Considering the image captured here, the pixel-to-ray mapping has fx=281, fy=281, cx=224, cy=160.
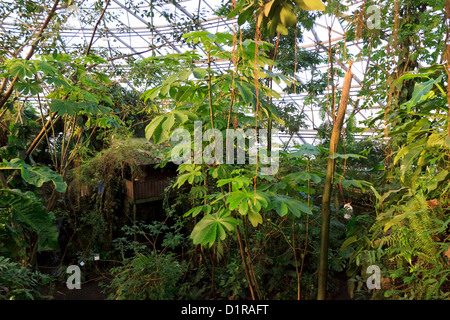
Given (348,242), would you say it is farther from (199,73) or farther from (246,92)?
(199,73)

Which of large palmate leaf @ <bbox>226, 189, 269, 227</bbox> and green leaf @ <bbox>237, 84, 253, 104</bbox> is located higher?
green leaf @ <bbox>237, 84, 253, 104</bbox>

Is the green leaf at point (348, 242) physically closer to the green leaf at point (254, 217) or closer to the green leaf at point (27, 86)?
the green leaf at point (254, 217)

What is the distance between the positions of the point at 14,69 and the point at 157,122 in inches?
61.6

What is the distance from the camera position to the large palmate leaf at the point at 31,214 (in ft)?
5.58

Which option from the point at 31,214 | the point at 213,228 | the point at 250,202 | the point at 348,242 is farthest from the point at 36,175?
the point at 348,242

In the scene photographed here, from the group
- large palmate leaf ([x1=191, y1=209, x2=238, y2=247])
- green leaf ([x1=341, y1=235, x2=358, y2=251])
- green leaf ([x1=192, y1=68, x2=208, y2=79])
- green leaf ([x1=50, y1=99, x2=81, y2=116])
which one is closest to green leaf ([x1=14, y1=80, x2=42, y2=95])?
green leaf ([x1=50, y1=99, x2=81, y2=116])

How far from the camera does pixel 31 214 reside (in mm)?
1745

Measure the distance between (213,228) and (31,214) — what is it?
118cm

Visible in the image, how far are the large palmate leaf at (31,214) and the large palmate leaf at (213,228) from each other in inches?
36.4

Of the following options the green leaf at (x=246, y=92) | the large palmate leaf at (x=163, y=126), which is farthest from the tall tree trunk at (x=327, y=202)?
the large palmate leaf at (x=163, y=126)

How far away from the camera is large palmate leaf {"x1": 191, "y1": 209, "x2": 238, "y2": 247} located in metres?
1.39

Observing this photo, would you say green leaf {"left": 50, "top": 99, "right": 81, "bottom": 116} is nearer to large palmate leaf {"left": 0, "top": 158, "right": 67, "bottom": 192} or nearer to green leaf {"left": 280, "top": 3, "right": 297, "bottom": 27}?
large palmate leaf {"left": 0, "top": 158, "right": 67, "bottom": 192}

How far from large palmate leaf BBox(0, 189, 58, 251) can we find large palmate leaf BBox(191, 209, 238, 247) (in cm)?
92

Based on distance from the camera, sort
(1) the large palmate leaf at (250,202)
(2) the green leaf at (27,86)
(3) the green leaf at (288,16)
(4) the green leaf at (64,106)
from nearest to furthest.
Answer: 1. (3) the green leaf at (288,16)
2. (1) the large palmate leaf at (250,202)
3. (2) the green leaf at (27,86)
4. (4) the green leaf at (64,106)
